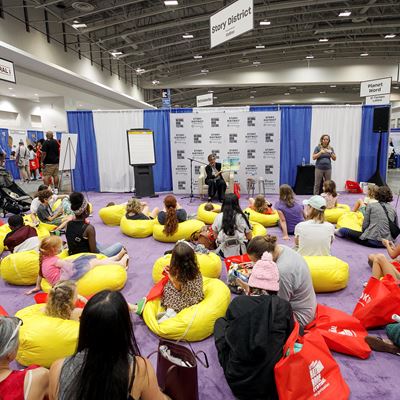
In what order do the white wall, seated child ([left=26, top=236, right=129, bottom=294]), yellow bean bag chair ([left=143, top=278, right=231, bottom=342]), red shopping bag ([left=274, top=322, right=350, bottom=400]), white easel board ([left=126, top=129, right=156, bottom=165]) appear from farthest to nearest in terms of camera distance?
the white wall, white easel board ([left=126, top=129, right=156, bottom=165]), seated child ([left=26, top=236, right=129, bottom=294]), yellow bean bag chair ([left=143, top=278, right=231, bottom=342]), red shopping bag ([left=274, top=322, right=350, bottom=400])

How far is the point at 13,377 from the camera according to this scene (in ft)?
4.50

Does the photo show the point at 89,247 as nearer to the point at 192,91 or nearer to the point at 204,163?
the point at 204,163

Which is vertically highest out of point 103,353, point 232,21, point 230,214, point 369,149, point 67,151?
point 232,21

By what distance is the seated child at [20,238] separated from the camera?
12.4 feet

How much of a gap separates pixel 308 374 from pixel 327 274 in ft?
5.23

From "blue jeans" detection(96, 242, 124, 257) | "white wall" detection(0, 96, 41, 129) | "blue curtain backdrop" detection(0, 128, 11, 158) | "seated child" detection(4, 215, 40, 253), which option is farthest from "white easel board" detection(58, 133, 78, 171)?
"white wall" detection(0, 96, 41, 129)

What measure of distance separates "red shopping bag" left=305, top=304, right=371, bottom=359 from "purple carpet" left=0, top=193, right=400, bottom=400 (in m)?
0.07

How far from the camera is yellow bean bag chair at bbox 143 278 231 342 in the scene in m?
2.46

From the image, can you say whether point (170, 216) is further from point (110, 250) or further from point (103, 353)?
point (103, 353)

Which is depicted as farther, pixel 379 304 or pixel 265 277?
pixel 379 304

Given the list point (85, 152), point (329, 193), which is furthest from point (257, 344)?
point (85, 152)

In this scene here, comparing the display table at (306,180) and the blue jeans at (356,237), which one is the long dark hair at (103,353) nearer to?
the blue jeans at (356,237)

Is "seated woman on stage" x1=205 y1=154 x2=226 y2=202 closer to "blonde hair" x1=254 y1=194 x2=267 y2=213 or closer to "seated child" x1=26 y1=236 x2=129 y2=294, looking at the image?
"blonde hair" x1=254 y1=194 x2=267 y2=213

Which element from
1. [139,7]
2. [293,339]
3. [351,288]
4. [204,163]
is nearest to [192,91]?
[139,7]
